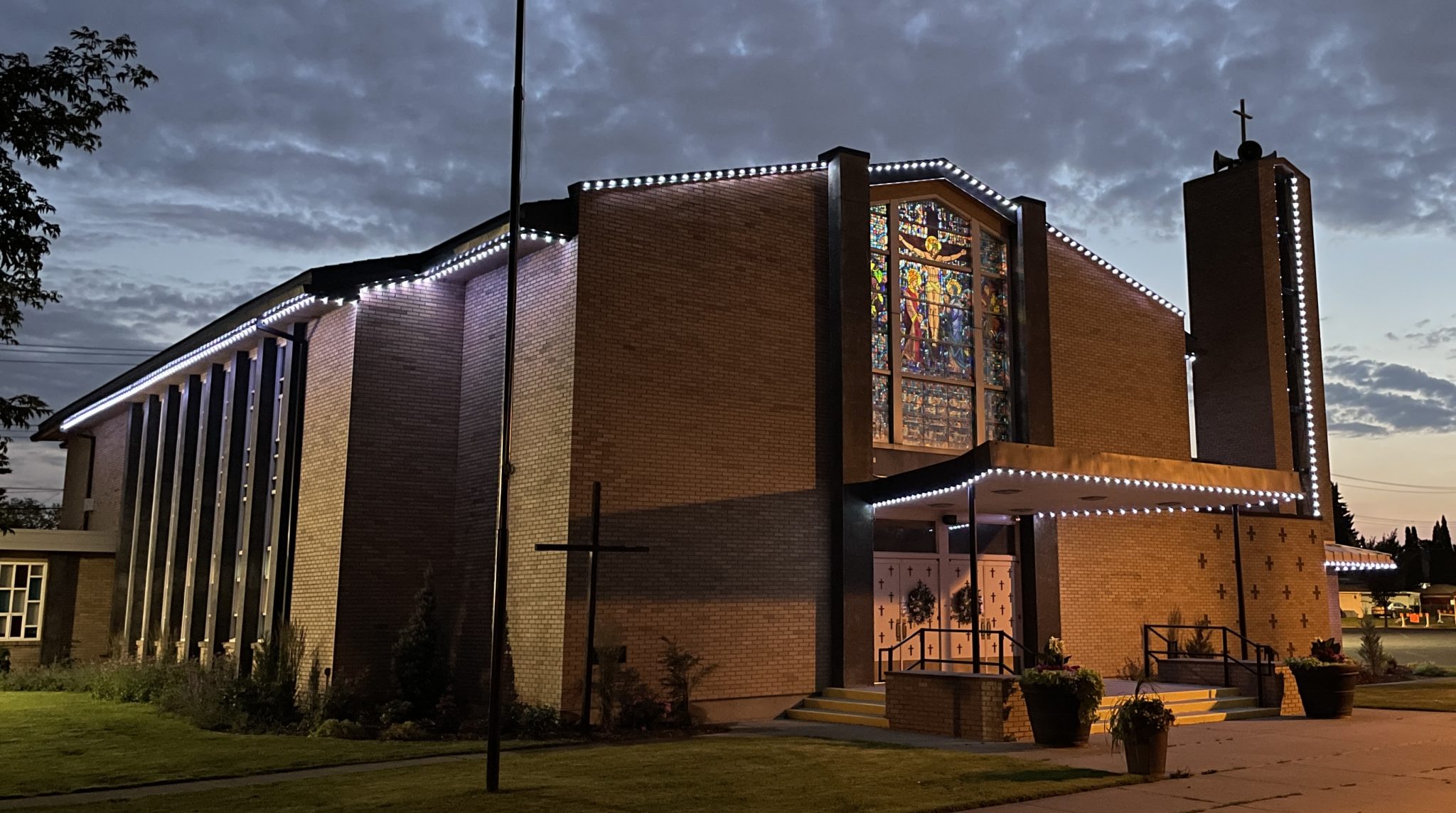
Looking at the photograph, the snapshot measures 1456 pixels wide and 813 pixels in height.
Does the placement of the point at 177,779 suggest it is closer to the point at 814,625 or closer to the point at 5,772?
the point at 5,772

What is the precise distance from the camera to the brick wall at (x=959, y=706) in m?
16.0

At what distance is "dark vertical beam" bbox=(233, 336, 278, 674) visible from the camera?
2230cm

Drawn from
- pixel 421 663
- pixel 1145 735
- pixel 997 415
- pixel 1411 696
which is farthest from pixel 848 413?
pixel 1411 696

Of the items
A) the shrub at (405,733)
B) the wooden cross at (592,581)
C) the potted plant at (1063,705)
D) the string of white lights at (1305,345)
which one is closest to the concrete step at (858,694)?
the potted plant at (1063,705)

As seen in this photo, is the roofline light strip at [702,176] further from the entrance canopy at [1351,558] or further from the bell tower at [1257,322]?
the entrance canopy at [1351,558]

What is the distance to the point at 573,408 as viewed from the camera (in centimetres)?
1808

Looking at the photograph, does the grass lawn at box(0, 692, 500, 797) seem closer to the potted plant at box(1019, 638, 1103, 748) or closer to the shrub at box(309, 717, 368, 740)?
the shrub at box(309, 717, 368, 740)

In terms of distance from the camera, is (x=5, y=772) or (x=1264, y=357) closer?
(x=5, y=772)

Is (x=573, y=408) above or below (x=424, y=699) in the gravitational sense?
above

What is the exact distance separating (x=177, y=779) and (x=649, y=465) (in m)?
7.98

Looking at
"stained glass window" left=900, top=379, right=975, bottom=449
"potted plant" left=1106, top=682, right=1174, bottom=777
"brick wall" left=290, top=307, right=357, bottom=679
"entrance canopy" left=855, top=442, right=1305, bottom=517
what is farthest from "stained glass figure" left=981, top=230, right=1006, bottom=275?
"potted plant" left=1106, top=682, right=1174, bottom=777

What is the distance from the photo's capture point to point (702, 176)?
66.3ft

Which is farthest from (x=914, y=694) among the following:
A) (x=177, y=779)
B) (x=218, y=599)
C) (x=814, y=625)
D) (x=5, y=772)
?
(x=218, y=599)

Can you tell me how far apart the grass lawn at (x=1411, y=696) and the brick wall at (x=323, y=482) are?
17920 millimetres
